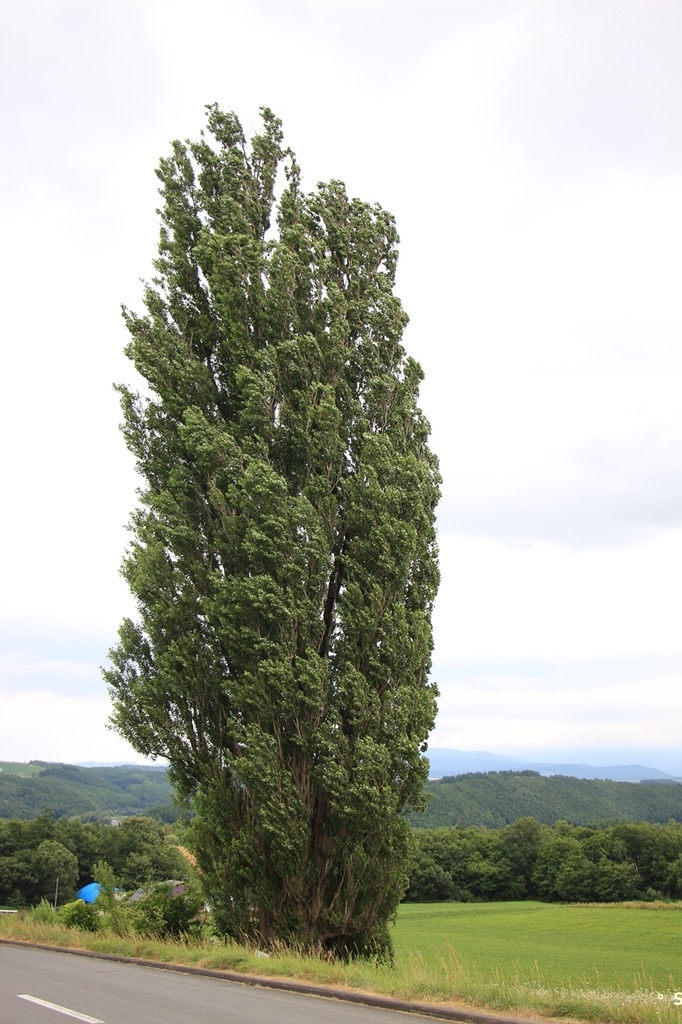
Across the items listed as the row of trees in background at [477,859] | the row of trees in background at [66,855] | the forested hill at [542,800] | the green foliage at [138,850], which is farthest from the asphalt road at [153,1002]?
the forested hill at [542,800]

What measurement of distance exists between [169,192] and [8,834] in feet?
238

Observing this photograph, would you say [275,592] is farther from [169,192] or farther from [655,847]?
[655,847]

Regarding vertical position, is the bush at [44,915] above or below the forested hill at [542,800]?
above

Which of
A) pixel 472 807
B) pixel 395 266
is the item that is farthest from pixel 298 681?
pixel 472 807

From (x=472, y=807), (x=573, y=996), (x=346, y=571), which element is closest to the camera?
(x=573, y=996)

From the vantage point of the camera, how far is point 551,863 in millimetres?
78250

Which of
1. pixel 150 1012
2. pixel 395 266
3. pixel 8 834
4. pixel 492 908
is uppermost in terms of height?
pixel 395 266

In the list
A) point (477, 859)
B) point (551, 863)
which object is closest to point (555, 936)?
point (551, 863)

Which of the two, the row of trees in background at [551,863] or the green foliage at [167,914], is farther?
the row of trees in background at [551,863]

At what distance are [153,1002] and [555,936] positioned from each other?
4863cm

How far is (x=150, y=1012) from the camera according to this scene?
7.70 meters

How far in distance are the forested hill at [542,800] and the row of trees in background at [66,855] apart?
5354cm

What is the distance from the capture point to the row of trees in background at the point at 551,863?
72.1m

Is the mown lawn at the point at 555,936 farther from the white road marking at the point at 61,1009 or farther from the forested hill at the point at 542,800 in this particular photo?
the forested hill at the point at 542,800
